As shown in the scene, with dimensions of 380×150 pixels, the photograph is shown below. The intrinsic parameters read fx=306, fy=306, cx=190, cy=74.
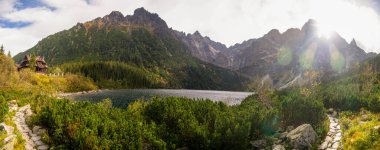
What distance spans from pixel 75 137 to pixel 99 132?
1.60 m

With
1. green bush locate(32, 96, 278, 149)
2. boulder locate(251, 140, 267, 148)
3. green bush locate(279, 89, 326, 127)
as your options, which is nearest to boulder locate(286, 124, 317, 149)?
boulder locate(251, 140, 267, 148)

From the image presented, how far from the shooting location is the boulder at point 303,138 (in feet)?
62.5

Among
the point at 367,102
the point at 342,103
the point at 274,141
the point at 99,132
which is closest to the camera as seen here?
the point at 99,132

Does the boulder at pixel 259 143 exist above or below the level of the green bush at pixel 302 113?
below

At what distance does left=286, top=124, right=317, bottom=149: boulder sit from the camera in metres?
19.1

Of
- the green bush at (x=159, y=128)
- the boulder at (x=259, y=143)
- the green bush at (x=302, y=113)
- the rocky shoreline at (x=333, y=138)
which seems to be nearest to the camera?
the green bush at (x=159, y=128)

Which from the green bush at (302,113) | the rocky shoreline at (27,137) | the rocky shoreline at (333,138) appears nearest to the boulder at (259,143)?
the rocky shoreline at (333,138)

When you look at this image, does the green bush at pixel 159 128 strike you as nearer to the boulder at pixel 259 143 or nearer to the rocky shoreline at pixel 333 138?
the boulder at pixel 259 143

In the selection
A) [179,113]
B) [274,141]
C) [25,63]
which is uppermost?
[25,63]

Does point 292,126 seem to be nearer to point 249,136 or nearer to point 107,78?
point 249,136

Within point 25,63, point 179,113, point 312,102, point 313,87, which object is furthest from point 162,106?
point 25,63

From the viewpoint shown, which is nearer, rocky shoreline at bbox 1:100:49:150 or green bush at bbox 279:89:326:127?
rocky shoreline at bbox 1:100:49:150

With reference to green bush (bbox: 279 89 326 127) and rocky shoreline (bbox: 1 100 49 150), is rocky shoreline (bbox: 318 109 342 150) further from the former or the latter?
rocky shoreline (bbox: 1 100 49 150)

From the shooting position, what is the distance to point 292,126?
24.4 metres
